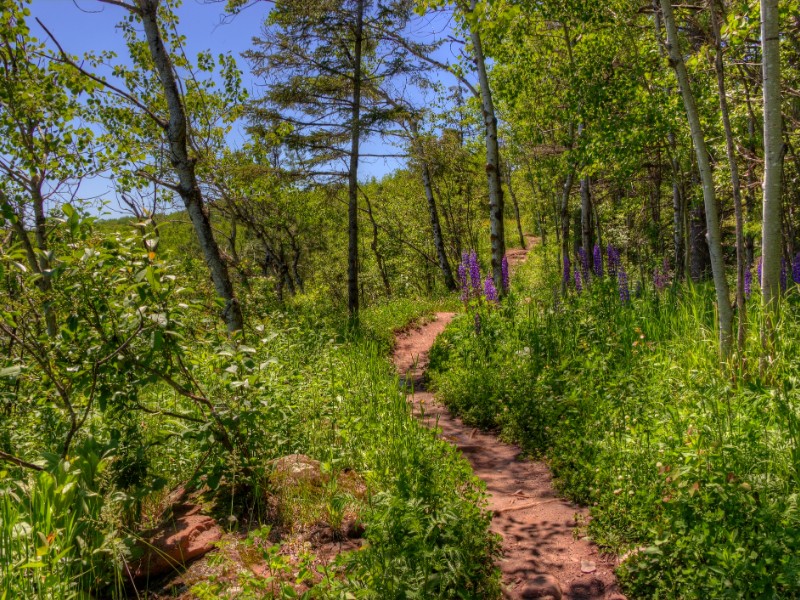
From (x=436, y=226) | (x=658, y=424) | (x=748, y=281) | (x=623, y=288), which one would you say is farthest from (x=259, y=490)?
(x=436, y=226)

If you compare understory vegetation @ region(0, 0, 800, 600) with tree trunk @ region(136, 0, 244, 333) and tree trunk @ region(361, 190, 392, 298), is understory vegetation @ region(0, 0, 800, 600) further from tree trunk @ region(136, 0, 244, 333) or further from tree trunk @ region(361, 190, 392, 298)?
tree trunk @ region(361, 190, 392, 298)

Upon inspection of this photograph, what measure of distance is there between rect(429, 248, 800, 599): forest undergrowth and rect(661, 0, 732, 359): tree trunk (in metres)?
0.26

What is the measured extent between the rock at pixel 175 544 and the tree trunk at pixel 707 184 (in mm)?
4586

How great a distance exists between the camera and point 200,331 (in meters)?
3.91

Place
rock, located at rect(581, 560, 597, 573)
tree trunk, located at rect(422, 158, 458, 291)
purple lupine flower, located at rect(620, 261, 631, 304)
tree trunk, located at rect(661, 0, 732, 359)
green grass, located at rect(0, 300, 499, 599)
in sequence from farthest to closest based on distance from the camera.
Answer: tree trunk, located at rect(422, 158, 458, 291) → purple lupine flower, located at rect(620, 261, 631, 304) → tree trunk, located at rect(661, 0, 732, 359) → rock, located at rect(581, 560, 597, 573) → green grass, located at rect(0, 300, 499, 599)

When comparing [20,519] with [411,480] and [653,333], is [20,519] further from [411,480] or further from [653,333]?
[653,333]

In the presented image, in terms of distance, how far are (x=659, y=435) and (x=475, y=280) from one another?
4725 mm

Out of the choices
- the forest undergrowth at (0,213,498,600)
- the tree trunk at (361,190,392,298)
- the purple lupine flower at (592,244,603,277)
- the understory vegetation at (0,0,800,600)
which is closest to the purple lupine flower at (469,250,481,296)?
the understory vegetation at (0,0,800,600)

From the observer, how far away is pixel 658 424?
3.44 meters

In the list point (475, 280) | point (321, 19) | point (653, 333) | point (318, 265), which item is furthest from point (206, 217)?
point (318, 265)

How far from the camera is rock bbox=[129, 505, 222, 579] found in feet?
8.90

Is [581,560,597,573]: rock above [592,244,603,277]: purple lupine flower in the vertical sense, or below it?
below

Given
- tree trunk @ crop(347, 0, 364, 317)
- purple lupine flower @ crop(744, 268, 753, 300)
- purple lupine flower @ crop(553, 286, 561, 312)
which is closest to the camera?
purple lupine flower @ crop(744, 268, 753, 300)

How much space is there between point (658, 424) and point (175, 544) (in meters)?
3.37
